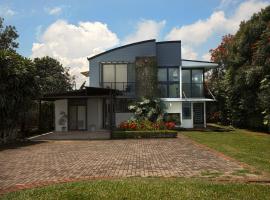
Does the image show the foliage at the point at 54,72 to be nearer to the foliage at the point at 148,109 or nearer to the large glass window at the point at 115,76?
the large glass window at the point at 115,76

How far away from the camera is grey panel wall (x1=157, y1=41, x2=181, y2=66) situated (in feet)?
105

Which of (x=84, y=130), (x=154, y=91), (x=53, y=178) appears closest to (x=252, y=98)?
(x=154, y=91)

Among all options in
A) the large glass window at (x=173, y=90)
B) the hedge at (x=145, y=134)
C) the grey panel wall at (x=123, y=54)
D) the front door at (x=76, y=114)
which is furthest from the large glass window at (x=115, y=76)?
the hedge at (x=145, y=134)

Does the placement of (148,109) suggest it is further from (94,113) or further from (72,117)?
(72,117)

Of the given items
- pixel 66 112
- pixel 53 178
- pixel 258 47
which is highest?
pixel 258 47

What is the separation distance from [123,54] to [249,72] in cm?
1087

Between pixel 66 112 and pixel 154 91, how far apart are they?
785 centimetres

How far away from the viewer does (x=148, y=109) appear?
2922 centimetres

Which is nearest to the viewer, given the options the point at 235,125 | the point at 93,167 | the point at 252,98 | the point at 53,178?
the point at 53,178

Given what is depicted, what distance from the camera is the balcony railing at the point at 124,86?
31.3 metres

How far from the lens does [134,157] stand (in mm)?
13164

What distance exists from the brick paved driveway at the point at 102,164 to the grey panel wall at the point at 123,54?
1704 centimetres

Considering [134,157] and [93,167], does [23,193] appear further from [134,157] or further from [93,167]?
[134,157]

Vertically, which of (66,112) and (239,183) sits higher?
(66,112)
